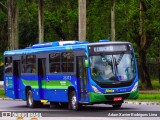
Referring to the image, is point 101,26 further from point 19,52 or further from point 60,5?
point 19,52

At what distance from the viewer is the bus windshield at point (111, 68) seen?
24.0 meters

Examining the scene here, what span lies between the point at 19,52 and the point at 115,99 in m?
8.63

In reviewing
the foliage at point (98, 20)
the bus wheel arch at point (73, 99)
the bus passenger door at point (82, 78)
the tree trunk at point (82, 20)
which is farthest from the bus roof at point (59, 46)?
the foliage at point (98, 20)

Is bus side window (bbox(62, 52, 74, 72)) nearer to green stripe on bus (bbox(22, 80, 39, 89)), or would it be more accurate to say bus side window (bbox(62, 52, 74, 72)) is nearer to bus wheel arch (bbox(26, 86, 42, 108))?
green stripe on bus (bbox(22, 80, 39, 89))

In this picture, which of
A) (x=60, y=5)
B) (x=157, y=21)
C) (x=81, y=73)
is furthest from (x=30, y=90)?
(x=60, y=5)

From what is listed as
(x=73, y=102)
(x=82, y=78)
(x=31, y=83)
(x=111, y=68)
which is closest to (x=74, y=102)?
(x=73, y=102)

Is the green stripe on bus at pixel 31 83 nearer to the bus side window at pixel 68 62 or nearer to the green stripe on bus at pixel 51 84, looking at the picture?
the green stripe on bus at pixel 51 84

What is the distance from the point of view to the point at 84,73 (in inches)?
958

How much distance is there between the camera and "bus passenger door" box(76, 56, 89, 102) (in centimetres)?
2431

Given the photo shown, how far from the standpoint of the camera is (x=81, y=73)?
80.8 feet

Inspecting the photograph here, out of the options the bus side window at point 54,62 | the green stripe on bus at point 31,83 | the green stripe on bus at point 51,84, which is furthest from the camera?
the green stripe on bus at point 31,83

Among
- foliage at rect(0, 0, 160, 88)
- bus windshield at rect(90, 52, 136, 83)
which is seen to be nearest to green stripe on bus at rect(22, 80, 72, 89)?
bus windshield at rect(90, 52, 136, 83)

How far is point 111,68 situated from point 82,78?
1.34 meters

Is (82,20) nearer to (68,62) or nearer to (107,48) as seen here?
(68,62)
